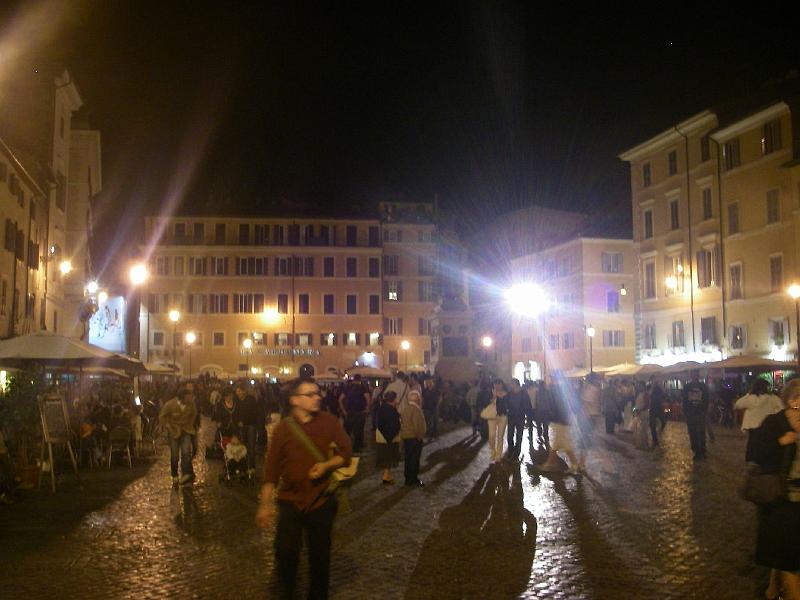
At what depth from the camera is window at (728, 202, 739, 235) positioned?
45.1 meters

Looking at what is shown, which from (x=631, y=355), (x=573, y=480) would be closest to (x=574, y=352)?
(x=631, y=355)

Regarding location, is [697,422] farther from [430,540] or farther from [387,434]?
[430,540]

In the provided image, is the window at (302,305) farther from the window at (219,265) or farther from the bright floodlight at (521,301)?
the bright floodlight at (521,301)

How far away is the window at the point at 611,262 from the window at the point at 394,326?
24.9 m

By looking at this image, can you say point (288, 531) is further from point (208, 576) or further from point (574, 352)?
point (574, 352)

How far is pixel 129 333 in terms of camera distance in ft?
223

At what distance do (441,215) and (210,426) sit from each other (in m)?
60.5

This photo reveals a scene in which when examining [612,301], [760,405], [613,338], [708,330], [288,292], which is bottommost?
[760,405]

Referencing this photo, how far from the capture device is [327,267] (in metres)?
84.4

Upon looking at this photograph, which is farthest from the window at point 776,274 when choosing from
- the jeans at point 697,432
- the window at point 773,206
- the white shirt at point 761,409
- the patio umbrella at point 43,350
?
the patio umbrella at point 43,350

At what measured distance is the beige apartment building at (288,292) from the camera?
8200 cm

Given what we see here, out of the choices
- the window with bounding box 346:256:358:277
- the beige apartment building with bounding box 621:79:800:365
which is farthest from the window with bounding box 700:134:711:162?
the window with bounding box 346:256:358:277

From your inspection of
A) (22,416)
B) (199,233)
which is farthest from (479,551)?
(199,233)

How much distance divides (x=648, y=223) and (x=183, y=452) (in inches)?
1659
